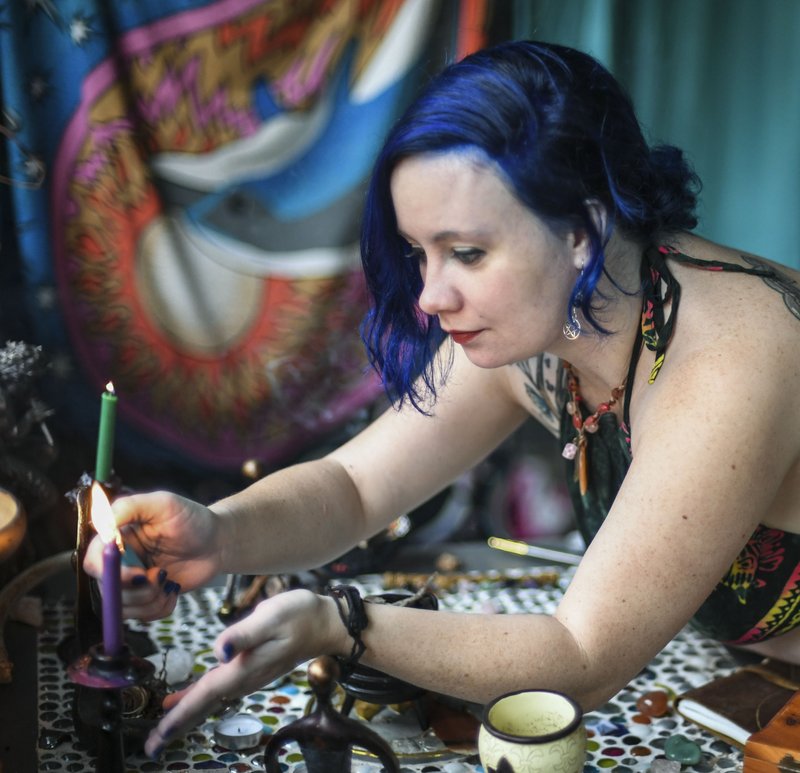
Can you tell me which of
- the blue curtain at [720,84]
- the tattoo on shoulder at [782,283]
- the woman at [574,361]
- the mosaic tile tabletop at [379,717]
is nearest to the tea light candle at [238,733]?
the mosaic tile tabletop at [379,717]

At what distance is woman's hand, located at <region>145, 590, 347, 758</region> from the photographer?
105cm

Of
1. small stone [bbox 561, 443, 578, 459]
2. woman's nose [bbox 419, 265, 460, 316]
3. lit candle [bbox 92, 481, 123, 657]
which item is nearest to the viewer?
lit candle [bbox 92, 481, 123, 657]

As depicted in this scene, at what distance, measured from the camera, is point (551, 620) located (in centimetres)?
123

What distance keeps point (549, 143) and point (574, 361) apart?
0.36m

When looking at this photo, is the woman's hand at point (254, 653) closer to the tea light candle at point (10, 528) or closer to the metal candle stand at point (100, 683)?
the metal candle stand at point (100, 683)

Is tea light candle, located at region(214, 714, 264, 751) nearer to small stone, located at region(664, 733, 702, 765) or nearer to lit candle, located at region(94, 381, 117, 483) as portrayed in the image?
lit candle, located at region(94, 381, 117, 483)

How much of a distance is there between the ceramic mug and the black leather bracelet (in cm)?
15

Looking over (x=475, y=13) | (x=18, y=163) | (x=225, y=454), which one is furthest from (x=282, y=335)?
(x=475, y=13)

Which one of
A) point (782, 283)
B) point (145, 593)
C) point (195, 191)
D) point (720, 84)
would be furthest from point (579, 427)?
point (720, 84)

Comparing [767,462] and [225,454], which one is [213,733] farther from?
[225,454]

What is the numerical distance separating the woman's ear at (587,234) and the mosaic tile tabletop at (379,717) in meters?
0.68

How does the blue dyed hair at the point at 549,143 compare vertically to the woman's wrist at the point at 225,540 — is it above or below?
above

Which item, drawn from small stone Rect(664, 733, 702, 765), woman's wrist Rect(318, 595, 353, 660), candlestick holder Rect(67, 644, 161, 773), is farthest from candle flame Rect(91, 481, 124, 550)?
small stone Rect(664, 733, 702, 765)

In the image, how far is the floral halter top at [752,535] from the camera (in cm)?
140
